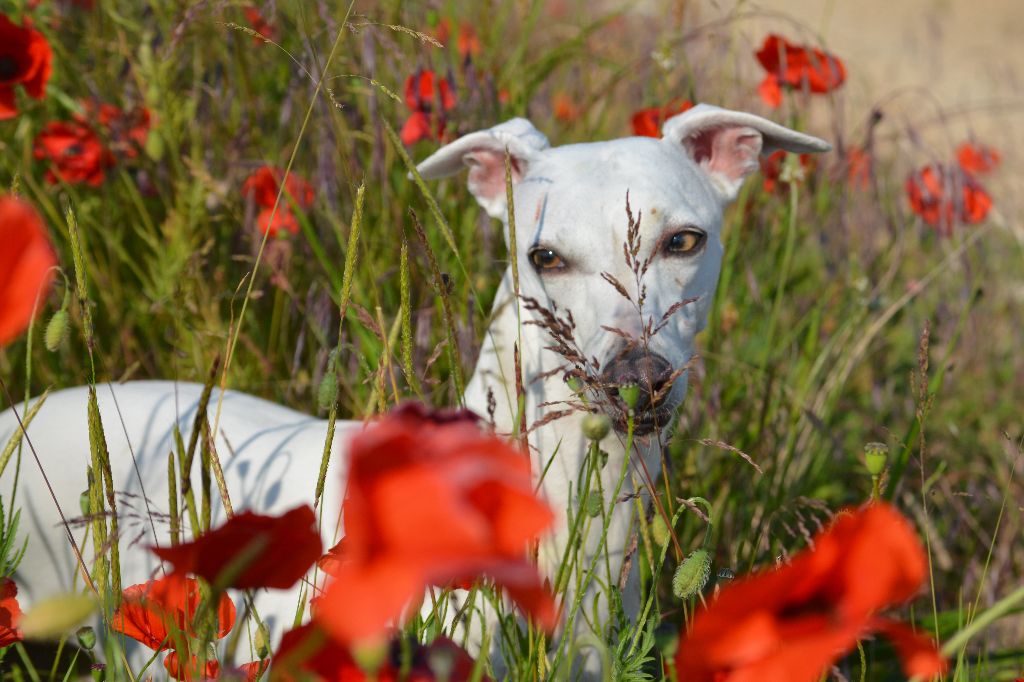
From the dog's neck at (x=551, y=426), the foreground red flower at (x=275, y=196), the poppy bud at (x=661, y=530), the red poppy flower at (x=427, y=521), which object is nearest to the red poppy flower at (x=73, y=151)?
the foreground red flower at (x=275, y=196)

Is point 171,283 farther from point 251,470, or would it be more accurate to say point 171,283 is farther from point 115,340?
point 251,470

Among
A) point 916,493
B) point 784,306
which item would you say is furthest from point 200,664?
point 784,306

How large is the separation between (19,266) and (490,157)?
74.0 inches

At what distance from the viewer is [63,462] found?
218 cm

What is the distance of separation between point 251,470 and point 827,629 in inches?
70.3

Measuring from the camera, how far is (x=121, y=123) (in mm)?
2844

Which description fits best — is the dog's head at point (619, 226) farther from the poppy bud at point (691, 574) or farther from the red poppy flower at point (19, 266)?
the red poppy flower at point (19, 266)

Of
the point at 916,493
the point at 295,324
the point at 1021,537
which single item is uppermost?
the point at 295,324

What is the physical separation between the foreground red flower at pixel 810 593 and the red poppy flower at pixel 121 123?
253 centimetres

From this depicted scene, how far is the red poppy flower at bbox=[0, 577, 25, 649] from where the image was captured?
109cm

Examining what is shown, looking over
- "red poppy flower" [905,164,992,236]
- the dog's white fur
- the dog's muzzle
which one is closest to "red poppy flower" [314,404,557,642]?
the dog's muzzle

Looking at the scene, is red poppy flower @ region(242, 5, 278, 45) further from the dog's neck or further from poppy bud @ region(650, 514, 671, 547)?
poppy bud @ region(650, 514, 671, 547)

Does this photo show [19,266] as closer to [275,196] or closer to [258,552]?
[258,552]

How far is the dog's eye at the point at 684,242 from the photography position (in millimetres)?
2020
